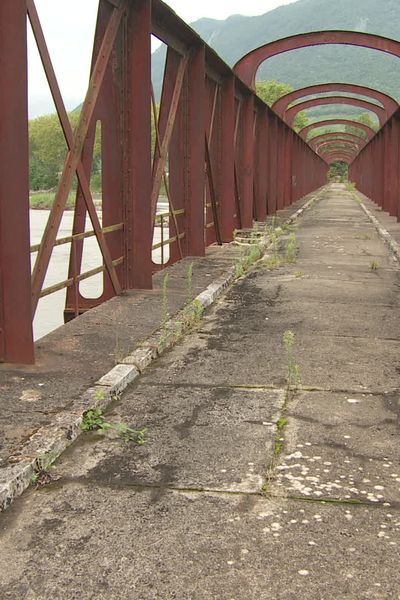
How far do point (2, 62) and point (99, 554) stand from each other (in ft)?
11.2

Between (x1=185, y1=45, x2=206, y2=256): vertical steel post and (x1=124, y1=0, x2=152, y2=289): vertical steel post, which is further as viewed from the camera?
(x1=185, y1=45, x2=206, y2=256): vertical steel post

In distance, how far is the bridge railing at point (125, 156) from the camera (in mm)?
5105

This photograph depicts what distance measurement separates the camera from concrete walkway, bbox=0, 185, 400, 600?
105 inches

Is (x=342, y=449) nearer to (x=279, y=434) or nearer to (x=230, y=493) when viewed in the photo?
(x=279, y=434)

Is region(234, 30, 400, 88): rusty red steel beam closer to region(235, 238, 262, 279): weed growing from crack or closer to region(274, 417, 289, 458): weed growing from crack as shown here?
region(235, 238, 262, 279): weed growing from crack

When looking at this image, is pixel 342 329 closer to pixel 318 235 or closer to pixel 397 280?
pixel 397 280

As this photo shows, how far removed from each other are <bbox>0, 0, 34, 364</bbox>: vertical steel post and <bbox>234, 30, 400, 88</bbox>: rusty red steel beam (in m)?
15.5

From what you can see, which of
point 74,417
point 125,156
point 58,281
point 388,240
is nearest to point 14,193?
point 74,417

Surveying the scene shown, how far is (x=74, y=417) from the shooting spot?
4102 millimetres

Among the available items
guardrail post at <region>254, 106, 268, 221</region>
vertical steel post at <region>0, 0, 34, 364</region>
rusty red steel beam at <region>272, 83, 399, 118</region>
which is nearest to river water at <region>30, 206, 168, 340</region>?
guardrail post at <region>254, 106, 268, 221</region>

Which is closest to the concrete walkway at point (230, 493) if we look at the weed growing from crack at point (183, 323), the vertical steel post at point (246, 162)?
the weed growing from crack at point (183, 323)

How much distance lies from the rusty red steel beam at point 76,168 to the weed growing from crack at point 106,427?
5.43 feet

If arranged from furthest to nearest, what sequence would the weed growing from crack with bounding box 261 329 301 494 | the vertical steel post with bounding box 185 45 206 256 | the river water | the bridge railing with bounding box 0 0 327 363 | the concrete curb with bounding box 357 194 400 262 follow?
the concrete curb with bounding box 357 194 400 262, the river water, the vertical steel post with bounding box 185 45 206 256, the bridge railing with bounding box 0 0 327 363, the weed growing from crack with bounding box 261 329 301 494

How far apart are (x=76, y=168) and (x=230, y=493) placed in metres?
3.92
